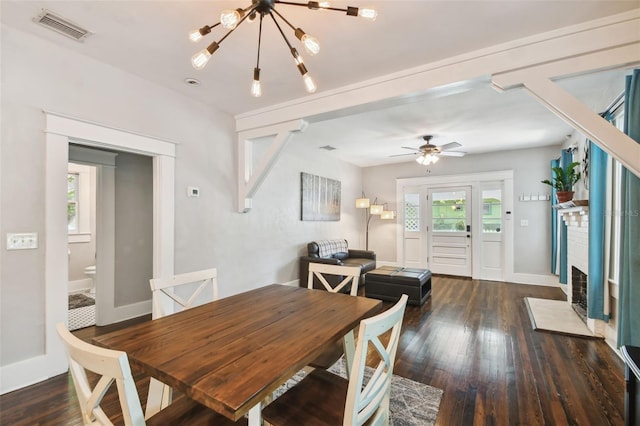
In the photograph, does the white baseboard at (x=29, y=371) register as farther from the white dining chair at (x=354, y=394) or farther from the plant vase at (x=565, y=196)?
the plant vase at (x=565, y=196)

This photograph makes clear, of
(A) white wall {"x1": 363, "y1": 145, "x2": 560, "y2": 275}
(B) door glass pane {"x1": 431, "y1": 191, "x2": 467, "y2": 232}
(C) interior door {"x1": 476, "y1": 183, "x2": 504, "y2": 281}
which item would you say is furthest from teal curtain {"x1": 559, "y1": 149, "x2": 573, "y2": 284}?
(B) door glass pane {"x1": 431, "y1": 191, "x2": 467, "y2": 232}

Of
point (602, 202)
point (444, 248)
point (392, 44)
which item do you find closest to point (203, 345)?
point (392, 44)

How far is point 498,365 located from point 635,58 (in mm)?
2523

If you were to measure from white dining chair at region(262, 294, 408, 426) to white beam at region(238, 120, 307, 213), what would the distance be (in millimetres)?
2554

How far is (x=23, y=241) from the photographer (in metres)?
2.18

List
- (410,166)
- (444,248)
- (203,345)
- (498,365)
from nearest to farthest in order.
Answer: (203,345) → (498,365) → (444,248) → (410,166)

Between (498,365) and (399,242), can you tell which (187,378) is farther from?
(399,242)

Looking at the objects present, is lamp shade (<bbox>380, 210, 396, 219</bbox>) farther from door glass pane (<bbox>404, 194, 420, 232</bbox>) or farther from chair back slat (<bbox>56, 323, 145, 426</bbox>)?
chair back slat (<bbox>56, 323, 145, 426</bbox>)

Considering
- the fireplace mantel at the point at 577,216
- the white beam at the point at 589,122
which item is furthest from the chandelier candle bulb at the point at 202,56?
the fireplace mantel at the point at 577,216

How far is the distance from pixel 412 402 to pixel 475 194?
527 centimetres

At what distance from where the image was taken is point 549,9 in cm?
188

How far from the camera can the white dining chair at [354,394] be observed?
1.02 meters

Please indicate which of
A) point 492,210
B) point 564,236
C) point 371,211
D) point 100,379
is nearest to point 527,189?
point 492,210

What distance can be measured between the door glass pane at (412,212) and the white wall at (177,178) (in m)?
3.03
